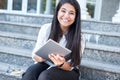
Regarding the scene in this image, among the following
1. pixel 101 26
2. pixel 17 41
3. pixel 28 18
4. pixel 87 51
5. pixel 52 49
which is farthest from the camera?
pixel 28 18

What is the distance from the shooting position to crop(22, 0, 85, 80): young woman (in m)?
2.12

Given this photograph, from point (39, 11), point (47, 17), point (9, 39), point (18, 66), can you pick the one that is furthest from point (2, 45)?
point (39, 11)

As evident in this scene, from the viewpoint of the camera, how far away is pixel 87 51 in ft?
9.52

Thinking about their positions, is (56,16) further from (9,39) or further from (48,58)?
(9,39)

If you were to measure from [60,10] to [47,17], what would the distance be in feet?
6.31

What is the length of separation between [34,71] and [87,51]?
859 millimetres

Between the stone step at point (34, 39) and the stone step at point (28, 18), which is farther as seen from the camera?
the stone step at point (28, 18)

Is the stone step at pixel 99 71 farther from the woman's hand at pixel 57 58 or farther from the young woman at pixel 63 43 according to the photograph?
the woman's hand at pixel 57 58

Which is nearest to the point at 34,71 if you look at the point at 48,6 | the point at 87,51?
the point at 87,51

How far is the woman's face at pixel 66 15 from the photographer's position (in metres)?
2.18

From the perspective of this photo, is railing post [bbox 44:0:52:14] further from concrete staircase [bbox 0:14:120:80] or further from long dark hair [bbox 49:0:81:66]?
long dark hair [bbox 49:0:81:66]

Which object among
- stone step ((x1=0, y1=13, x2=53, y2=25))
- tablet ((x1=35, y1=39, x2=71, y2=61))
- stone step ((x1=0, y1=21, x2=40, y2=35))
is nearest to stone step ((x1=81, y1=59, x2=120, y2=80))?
tablet ((x1=35, y1=39, x2=71, y2=61))

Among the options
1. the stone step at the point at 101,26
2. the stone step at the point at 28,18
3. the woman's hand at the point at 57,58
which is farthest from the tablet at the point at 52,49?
the stone step at the point at 28,18

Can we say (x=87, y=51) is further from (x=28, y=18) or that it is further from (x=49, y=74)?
(x=28, y=18)
